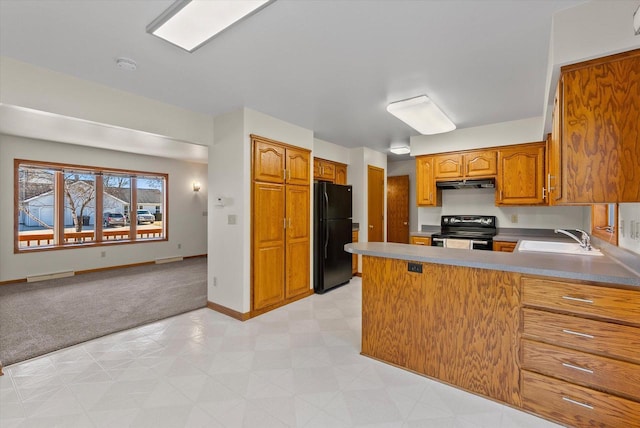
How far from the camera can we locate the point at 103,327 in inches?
126

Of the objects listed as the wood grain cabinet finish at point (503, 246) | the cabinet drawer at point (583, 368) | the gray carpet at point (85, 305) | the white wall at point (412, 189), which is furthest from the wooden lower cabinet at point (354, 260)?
the cabinet drawer at point (583, 368)

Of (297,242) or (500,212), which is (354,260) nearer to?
(297,242)

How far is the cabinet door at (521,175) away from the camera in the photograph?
12.8 ft

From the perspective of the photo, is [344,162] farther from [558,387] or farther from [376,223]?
[558,387]

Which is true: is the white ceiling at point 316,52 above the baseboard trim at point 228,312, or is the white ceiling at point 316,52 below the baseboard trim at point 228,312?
above

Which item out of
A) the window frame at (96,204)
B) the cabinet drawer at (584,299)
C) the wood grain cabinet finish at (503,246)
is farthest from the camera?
the window frame at (96,204)

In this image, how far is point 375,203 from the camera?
5.80 meters

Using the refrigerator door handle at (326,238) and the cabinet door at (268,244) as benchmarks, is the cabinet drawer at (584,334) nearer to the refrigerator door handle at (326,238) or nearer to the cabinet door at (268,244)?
the cabinet door at (268,244)

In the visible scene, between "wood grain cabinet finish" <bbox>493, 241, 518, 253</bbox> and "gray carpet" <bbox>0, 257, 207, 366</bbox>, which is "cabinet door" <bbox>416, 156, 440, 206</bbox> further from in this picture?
"gray carpet" <bbox>0, 257, 207, 366</bbox>

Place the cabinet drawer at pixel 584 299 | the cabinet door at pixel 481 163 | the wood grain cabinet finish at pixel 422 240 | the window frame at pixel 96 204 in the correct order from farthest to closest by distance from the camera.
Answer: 1. the window frame at pixel 96 204
2. the wood grain cabinet finish at pixel 422 240
3. the cabinet door at pixel 481 163
4. the cabinet drawer at pixel 584 299

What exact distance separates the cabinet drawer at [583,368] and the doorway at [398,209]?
16.6 feet

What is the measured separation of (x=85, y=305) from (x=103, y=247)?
2574mm

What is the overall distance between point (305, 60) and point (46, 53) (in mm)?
1958

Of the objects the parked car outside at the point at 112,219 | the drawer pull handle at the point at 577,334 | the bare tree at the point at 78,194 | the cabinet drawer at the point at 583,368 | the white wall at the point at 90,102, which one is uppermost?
the white wall at the point at 90,102
